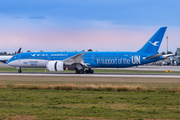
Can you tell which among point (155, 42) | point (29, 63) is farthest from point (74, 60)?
point (155, 42)

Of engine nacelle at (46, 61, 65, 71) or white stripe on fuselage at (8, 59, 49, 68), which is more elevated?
white stripe on fuselage at (8, 59, 49, 68)

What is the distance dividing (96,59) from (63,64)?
6.43 metres

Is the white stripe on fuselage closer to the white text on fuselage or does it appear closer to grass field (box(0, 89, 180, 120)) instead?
the white text on fuselage

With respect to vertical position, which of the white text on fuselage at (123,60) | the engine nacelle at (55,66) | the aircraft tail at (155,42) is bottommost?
the engine nacelle at (55,66)

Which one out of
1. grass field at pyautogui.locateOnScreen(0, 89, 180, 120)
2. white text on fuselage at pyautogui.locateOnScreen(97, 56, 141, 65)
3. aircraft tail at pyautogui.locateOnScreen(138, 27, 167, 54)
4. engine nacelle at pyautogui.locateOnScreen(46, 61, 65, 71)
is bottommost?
grass field at pyautogui.locateOnScreen(0, 89, 180, 120)

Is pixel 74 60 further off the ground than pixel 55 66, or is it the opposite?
pixel 74 60

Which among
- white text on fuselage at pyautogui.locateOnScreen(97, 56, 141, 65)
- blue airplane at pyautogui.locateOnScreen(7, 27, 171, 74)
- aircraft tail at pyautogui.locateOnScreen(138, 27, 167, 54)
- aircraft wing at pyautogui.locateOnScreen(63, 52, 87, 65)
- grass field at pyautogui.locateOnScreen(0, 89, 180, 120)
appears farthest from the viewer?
aircraft tail at pyautogui.locateOnScreen(138, 27, 167, 54)

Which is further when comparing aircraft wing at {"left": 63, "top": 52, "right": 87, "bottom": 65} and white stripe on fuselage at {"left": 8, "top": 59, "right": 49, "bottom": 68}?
white stripe on fuselage at {"left": 8, "top": 59, "right": 49, "bottom": 68}

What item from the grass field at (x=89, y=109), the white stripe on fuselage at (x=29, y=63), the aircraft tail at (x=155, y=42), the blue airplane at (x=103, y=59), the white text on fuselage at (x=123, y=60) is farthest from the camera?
the white stripe on fuselage at (x=29, y=63)

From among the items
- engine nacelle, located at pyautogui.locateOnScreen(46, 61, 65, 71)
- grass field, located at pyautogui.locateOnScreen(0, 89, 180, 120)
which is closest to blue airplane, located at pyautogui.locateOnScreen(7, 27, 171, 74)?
engine nacelle, located at pyautogui.locateOnScreen(46, 61, 65, 71)

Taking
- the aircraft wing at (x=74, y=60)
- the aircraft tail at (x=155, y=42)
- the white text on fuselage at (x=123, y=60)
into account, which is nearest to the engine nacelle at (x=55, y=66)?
the aircraft wing at (x=74, y=60)

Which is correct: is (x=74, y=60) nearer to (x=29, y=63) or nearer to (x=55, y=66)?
(x=55, y=66)

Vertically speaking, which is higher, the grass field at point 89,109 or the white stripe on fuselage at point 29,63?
the white stripe on fuselage at point 29,63

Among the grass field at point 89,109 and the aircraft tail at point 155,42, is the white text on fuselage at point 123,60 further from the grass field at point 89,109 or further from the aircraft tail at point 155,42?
the grass field at point 89,109
